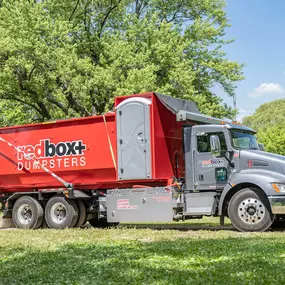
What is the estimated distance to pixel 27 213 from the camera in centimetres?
1611

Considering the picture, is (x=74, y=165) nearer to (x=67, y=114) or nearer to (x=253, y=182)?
(x=253, y=182)

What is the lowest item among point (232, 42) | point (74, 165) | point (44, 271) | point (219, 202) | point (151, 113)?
point (44, 271)

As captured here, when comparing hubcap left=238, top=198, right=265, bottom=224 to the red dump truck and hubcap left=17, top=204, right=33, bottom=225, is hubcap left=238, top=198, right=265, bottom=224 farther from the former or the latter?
hubcap left=17, top=204, right=33, bottom=225

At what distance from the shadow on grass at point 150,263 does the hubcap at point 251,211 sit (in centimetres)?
251

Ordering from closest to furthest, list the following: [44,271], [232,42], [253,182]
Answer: [44,271], [253,182], [232,42]

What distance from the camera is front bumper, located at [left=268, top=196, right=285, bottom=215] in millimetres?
12297

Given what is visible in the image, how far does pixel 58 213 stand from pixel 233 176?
17.7 ft

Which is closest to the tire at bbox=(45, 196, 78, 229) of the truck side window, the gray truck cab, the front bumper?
the gray truck cab

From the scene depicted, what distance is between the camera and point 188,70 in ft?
93.6

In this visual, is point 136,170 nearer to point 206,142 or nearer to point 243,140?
point 206,142

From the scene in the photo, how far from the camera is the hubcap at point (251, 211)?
1267cm

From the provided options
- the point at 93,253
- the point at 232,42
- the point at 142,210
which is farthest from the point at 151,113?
the point at 232,42

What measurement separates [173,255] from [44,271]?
2.14 m

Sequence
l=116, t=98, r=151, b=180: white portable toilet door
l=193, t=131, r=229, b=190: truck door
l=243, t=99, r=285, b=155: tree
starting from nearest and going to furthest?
l=193, t=131, r=229, b=190: truck door < l=116, t=98, r=151, b=180: white portable toilet door < l=243, t=99, r=285, b=155: tree
